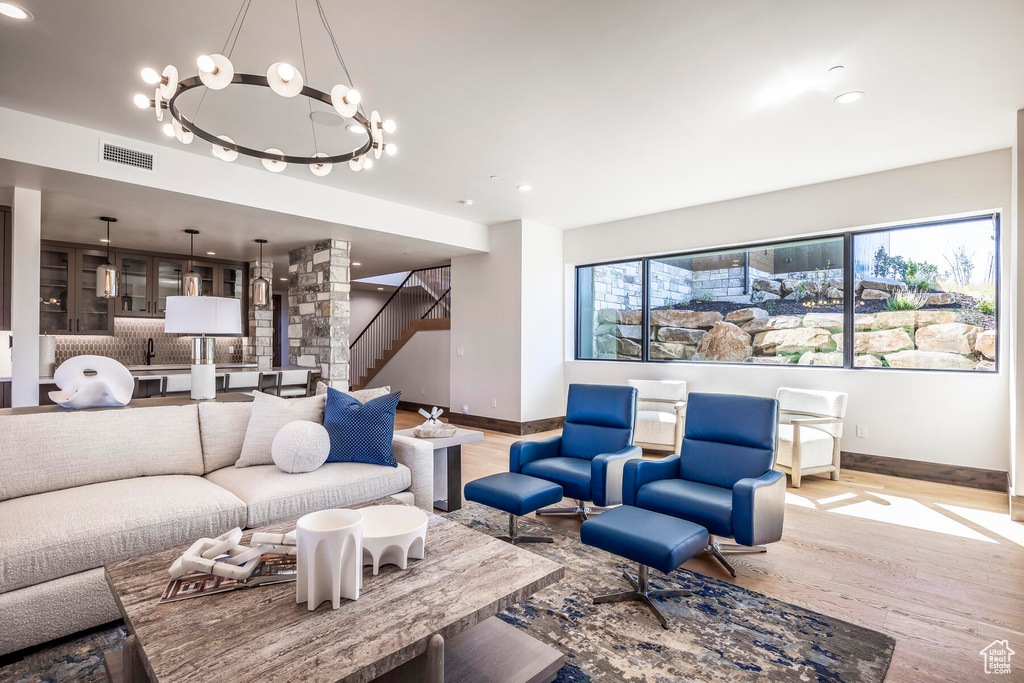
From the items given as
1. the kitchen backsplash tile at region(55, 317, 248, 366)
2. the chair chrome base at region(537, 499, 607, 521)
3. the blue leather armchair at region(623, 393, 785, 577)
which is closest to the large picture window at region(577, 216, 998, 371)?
the blue leather armchair at region(623, 393, 785, 577)

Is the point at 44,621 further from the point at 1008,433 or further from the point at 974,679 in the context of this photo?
the point at 1008,433

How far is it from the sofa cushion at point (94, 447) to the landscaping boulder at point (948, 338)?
237 inches

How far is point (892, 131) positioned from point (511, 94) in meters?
2.96

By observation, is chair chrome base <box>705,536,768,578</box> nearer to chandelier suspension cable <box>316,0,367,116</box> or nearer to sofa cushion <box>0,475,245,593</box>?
sofa cushion <box>0,475,245,593</box>

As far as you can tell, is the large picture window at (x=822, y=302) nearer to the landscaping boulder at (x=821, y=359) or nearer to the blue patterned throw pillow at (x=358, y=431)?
the landscaping boulder at (x=821, y=359)

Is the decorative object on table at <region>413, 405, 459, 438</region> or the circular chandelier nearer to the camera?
the circular chandelier

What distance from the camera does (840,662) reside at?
6.54 feet

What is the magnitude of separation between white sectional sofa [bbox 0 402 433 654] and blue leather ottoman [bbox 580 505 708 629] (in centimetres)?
Answer: 126

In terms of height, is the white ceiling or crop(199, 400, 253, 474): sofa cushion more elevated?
the white ceiling

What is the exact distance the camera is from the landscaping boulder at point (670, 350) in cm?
638

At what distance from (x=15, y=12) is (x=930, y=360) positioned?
6922mm

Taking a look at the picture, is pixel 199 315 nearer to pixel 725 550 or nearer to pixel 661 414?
pixel 725 550

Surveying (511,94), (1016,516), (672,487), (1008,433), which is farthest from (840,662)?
(1008,433)

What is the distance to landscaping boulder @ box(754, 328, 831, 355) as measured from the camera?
17.6ft
